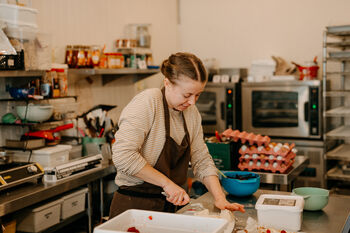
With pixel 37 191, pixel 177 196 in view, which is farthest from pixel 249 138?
pixel 37 191

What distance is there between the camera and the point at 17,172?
9.78 ft

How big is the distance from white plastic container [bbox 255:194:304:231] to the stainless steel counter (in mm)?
73

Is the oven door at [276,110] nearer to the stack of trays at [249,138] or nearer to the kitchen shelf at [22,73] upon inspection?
the stack of trays at [249,138]

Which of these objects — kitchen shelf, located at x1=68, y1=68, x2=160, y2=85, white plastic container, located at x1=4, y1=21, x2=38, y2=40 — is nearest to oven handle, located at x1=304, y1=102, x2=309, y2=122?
kitchen shelf, located at x1=68, y1=68, x2=160, y2=85

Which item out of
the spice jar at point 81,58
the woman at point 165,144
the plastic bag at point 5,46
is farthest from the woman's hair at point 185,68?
the spice jar at point 81,58

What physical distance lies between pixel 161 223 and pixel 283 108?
3.56 metres

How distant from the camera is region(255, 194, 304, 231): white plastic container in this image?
6.40 feet

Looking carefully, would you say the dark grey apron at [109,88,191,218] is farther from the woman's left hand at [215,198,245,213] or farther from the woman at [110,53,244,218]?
the woman's left hand at [215,198,245,213]

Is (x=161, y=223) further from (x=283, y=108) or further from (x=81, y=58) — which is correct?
(x=283, y=108)

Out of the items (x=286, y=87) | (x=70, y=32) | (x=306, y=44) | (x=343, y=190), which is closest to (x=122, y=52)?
(x=70, y=32)

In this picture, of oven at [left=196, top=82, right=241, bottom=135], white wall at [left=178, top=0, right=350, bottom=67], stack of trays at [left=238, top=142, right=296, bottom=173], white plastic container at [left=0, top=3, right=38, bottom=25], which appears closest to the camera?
white plastic container at [left=0, top=3, right=38, bottom=25]

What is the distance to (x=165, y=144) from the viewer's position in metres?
2.29

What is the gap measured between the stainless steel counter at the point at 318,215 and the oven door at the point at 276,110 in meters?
2.43

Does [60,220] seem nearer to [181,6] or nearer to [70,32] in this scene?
[70,32]
